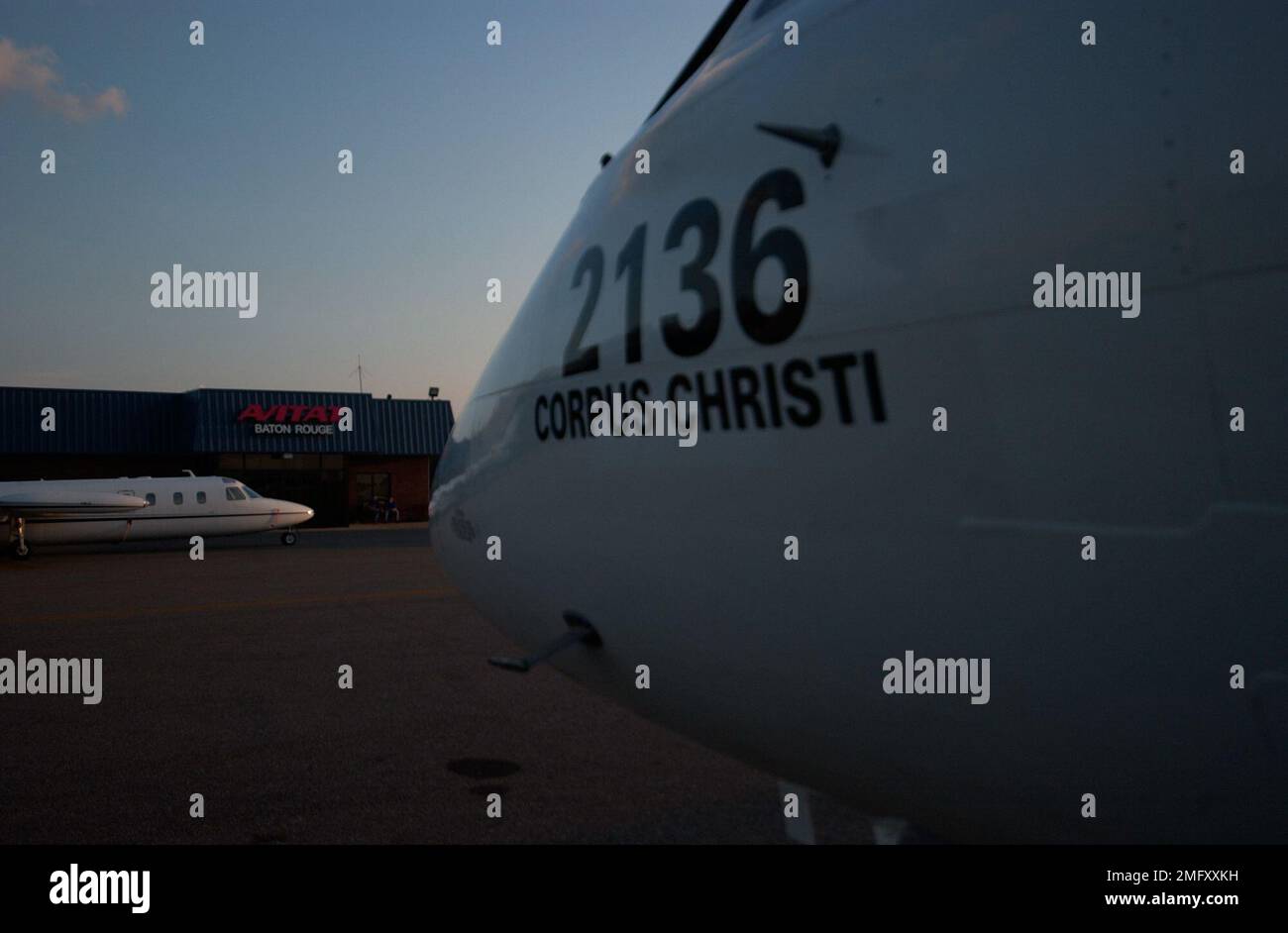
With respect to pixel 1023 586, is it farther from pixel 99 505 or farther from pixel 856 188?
pixel 99 505

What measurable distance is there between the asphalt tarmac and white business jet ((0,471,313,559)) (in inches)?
545

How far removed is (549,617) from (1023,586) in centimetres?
176

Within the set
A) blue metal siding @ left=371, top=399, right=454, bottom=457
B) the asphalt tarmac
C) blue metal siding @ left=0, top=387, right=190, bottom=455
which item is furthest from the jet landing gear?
blue metal siding @ left=371, top=399, right=454, bottom=457

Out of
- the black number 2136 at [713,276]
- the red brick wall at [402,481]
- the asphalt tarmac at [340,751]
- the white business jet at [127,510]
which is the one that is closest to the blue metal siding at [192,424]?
the red brick wall at [402,481]

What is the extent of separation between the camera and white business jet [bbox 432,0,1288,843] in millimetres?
1790

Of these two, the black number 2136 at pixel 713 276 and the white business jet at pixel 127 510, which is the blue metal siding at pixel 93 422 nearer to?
the white business jet at pixel 127 510

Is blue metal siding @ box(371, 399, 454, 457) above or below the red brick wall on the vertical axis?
above

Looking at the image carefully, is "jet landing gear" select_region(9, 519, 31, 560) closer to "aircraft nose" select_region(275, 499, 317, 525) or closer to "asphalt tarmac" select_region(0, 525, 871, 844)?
"aircraft nose" select_region(275, 499, 317, 525)

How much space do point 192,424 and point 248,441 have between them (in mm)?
2102

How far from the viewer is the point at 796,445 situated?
7.80 ft

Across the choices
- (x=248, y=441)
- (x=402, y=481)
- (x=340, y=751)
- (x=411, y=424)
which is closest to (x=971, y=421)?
(x=340, y=751)

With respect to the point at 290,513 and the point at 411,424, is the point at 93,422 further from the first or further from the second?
the point at 290,513

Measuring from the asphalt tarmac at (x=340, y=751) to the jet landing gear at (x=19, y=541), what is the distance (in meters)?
14.1

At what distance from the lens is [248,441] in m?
38.5
